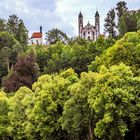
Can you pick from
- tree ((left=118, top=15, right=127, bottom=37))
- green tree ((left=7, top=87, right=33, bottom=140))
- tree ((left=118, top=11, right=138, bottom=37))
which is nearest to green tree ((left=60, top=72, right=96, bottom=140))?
green tree ((left=7, top=87, right=33, bottom=140))

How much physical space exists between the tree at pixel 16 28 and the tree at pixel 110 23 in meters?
28.2

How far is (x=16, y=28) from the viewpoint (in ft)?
515

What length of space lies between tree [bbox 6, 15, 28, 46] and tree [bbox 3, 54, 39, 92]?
46657 mm

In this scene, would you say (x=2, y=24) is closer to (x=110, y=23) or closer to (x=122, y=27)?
(x=110, y=23)

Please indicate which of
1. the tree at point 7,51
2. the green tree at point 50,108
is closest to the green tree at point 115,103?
the green tree at point 50,108

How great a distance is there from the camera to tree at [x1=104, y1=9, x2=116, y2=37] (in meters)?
134

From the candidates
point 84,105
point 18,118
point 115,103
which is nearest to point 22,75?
point 18,118

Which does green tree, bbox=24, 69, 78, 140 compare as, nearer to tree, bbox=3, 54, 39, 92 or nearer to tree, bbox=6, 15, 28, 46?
tree, bbox=3, 54, 39, 92

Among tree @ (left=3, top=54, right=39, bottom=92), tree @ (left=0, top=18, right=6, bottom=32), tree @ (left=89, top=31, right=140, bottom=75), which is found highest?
tree @ (left=0, top=18, right=6, bottom=32)

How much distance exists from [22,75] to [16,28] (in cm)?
5623

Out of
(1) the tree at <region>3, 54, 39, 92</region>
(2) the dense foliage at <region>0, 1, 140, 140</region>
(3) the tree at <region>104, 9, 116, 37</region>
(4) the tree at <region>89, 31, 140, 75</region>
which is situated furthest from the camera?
(3) the tree at <region>104, 9, 116, 37</region>

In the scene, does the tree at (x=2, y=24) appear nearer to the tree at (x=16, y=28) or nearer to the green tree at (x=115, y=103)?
the tree at (x=16, y=28)

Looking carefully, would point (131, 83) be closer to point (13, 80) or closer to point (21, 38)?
point (13, 80)

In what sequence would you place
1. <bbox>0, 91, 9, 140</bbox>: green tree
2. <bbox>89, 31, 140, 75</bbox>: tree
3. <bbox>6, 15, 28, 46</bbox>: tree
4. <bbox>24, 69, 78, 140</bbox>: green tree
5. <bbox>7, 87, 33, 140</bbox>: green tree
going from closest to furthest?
<bbox>24, 69, 78, 140</bbox>: green tree → <bbox>89, 31, 140, 75</bbox>: tree → <bbox>7, 87, 33, 140</bbox>: green tree → <bbox>0, 91, 9, 140</bbox>: green tree → <bbox>6, 15, 28, 46</bbox>: tree
